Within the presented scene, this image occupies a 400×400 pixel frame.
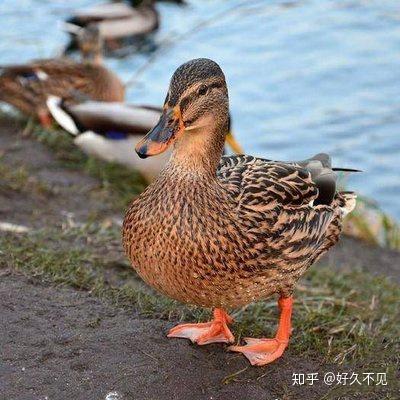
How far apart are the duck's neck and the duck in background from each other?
897 cm

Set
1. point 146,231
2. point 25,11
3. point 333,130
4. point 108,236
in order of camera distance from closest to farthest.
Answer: point 146,231 < point 108,236 < point 333,130 < point 25,11

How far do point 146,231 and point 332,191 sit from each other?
1.01 metres

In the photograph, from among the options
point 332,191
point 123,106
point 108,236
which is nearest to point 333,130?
point 123,106

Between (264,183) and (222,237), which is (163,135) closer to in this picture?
(222,237)

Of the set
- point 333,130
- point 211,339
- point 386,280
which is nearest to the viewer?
point 211,339

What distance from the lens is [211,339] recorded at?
401cm

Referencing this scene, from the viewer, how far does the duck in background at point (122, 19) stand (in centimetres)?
1267

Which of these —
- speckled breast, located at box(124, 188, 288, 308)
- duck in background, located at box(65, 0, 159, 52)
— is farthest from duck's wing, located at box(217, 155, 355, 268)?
duck in background, located at box(65, 0, 159, 52)

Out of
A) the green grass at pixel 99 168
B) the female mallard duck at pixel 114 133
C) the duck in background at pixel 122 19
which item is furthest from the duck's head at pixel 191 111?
the duck in background at pixel 122 19

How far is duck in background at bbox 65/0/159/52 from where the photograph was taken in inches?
499

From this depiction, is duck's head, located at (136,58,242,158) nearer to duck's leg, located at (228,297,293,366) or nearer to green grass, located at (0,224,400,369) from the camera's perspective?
duck's leg, located at (228,297,293,366)

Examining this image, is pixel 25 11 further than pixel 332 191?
Yes

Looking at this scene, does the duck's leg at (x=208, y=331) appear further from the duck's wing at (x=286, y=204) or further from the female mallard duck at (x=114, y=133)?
the female mallard duck at (x=114, y=133)

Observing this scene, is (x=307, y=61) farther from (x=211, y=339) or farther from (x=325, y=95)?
(x=211, y=339)
